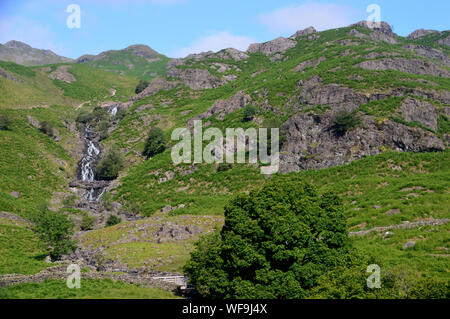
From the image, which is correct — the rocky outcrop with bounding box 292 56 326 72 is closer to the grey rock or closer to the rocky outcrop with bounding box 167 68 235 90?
the rocky outcrop with bounding box 167 68 235 90

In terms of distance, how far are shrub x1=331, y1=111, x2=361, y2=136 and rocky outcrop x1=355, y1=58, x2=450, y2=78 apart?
2821 cm

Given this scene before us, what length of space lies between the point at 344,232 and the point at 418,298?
326 inches

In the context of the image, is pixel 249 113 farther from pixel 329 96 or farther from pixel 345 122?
pixel 345 122

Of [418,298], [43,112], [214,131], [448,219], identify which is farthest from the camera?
[43,112]

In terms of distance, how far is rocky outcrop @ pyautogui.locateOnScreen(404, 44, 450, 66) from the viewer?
4372 inches

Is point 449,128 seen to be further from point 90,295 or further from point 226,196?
point 90,295

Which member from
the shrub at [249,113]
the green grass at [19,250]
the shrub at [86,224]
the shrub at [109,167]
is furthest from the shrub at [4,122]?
the shrub at [249,113]

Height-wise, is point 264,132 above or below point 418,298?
above

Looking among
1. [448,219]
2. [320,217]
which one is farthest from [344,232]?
[448,219]

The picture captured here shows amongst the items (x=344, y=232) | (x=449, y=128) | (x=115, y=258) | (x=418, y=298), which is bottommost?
(x=115, y=258)

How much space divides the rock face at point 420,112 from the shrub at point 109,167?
58.8 m

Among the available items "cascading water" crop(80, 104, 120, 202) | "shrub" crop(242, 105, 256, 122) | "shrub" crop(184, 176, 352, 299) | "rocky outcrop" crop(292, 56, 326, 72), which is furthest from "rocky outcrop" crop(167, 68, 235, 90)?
"shrub" crop(184, 176, 352, 299)

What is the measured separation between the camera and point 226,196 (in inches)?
2255

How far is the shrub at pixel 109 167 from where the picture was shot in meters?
73.9
